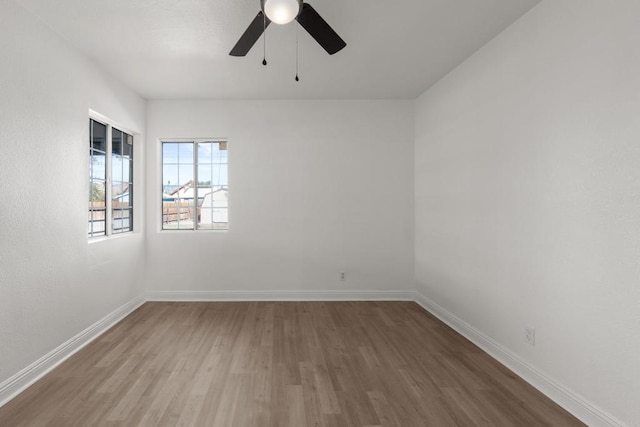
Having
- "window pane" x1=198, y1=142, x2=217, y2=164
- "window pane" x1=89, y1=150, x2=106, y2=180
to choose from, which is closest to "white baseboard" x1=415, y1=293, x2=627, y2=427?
"window pane" x1=198, y1=142, x2=217, y2=164

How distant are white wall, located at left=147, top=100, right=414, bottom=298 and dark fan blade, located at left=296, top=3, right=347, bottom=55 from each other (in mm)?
2383

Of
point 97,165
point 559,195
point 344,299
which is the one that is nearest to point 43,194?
point 97,165

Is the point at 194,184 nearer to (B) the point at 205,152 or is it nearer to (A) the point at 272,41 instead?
(B) the point at 205,152

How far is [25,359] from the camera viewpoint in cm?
244

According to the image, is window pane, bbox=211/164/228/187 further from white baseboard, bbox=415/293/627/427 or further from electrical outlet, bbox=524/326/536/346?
electrical outlet, bbox=524/326/536/346

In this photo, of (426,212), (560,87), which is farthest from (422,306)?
(560,87)

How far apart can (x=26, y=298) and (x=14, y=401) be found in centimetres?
68

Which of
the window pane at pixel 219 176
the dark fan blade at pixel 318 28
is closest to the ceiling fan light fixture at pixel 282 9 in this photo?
the dark fan blade at pixel 318 28

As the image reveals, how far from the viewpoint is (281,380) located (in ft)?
8.19

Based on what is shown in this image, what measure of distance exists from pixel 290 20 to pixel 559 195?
79.9 inches

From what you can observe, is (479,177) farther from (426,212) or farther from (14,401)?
(14,401)

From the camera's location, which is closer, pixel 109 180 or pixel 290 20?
pixel 290 20

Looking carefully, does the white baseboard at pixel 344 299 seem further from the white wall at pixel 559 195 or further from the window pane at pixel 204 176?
the window pane at pixel 204 176

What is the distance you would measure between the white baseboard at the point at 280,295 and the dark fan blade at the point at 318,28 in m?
3.24
